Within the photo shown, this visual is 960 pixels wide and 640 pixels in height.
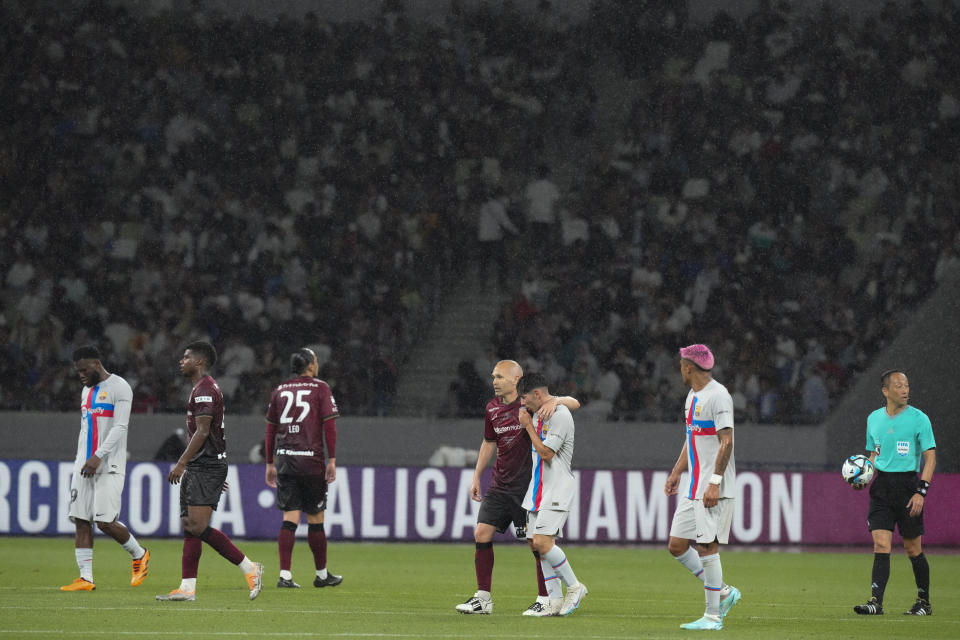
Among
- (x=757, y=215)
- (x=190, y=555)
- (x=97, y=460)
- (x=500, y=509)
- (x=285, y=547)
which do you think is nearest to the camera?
(x=500, y=509)

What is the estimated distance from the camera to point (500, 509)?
11930mm

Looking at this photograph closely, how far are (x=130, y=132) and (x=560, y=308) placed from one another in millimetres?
8915

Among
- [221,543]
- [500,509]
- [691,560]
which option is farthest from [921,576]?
[221,543]

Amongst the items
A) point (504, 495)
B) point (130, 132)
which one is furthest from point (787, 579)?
point (130, 132)

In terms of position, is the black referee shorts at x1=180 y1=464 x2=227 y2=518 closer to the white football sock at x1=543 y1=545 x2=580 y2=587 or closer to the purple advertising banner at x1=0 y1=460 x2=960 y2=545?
the white football sock at x1=543 y1=545 x2=580 y2=587

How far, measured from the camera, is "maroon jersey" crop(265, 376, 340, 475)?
13.9m

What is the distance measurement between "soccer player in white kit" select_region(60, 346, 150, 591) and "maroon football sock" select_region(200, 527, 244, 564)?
134cm

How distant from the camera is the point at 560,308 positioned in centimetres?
2539

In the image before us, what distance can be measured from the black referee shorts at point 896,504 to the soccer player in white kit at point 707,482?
223 cm

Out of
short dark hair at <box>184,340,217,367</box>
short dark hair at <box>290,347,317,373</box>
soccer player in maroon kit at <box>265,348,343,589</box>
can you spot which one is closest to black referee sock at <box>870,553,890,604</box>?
soccer player in maroon kit at <box>265,348,343,589</box>

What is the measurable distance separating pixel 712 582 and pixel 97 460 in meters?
5.61

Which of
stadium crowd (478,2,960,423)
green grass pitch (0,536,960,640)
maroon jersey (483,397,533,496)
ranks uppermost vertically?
stadium crowd (478,2,960,423)

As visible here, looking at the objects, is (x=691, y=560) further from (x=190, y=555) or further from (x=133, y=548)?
(x=133, y=548)

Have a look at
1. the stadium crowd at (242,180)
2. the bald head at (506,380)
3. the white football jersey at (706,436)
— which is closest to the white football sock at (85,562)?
the bald head at (506,380)
